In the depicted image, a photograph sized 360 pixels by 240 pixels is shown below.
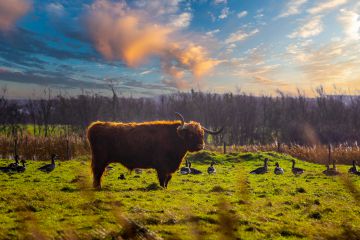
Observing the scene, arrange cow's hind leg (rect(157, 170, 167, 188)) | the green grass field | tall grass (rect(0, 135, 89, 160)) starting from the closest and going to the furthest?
the green grass field < cow's hind leg (rect(157, 170, 167, 188)) < tall grass (rect(0, 135, 89, 160))

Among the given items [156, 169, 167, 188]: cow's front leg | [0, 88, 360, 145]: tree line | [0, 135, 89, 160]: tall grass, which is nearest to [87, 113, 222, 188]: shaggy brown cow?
[156, 169, 167, 188]: cow's front leg

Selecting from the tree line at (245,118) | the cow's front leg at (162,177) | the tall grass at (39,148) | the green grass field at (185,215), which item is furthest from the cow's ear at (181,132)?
the tree line at (245,118)

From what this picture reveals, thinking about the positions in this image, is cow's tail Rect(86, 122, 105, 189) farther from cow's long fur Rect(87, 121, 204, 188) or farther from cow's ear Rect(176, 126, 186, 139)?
cow's ear Rect(176, 126, 186, 139)

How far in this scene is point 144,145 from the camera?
15289 mm

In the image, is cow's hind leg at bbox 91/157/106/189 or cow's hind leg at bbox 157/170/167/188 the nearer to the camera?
cow's hind leg at bbox 157/170/167/188

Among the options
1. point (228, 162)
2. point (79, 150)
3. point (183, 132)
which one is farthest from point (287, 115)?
point (183, 132)

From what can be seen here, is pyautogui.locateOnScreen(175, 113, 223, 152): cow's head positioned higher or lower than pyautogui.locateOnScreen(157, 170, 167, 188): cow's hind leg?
higher

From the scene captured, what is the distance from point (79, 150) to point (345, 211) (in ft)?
75.0

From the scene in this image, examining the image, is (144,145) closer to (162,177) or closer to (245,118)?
(162,177)

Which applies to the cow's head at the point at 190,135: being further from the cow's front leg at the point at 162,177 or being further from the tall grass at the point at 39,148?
the tall grass at the point at 39,148

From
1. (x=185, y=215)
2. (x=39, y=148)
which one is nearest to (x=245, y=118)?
(x=39, y=148)

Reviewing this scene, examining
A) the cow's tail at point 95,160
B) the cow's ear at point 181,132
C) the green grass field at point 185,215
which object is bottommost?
the green grass field at point 185,215

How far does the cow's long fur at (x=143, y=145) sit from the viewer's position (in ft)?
50.1

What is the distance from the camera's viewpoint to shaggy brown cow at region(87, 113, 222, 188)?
15281 mm
